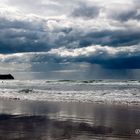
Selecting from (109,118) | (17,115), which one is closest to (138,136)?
(109,118)

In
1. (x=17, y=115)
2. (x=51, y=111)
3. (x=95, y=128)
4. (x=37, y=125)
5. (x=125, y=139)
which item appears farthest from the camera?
(x=51, y=111)

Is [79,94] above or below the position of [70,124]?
above

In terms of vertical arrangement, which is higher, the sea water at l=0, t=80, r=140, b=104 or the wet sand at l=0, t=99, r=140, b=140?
the sea water at l=0, t=80, r=140, b=104

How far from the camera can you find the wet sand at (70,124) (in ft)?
37.8

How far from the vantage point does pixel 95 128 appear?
13016 millimetres

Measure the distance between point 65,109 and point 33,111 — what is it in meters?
2.00

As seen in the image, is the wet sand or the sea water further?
the sea water

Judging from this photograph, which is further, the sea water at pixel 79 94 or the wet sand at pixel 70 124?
the sea water at pixel 79 94

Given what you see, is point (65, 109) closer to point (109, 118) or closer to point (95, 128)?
point (109, 118)

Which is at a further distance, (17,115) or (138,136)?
(17,115)

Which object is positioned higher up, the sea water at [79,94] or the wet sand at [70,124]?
the sea water at [79,94]

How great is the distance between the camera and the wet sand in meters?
11.5

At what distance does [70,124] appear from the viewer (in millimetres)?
14086

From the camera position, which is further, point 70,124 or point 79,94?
point 79,94
